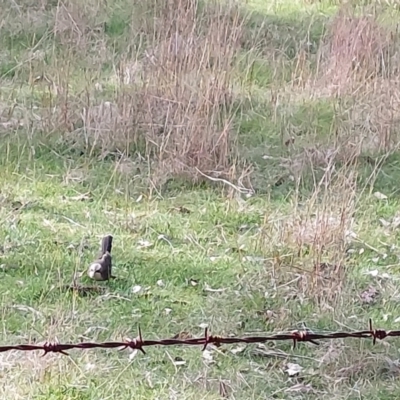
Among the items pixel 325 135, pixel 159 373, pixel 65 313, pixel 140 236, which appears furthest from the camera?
pixel 325 135

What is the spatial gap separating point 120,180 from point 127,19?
2574 millimetres

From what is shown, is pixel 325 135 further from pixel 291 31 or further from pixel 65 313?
pixel 65 313

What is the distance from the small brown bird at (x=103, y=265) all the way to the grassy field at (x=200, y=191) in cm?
5

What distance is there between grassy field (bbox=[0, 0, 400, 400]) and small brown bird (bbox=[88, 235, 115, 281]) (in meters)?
0.05

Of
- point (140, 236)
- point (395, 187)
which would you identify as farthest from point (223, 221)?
point (395, 187)

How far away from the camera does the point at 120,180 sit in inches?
197

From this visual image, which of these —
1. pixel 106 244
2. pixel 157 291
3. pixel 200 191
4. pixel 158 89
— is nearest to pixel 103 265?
pixel 106 244

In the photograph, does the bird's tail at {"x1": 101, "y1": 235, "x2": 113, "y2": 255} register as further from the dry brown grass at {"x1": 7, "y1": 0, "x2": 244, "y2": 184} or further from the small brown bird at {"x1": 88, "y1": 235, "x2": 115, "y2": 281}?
the dry brown grass at {"x1": 7, "y1": 0, "x2": 244, "y2": 184}

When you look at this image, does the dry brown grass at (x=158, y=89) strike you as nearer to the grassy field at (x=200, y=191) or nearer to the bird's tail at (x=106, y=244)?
the grassy field at (x=200, y=191)

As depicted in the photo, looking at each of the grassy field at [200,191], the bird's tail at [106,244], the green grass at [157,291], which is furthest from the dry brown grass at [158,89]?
the bird's tail at [106,244]

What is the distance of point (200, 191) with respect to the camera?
500 cm

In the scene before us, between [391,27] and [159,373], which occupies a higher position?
[391,27]

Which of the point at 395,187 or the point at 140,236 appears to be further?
the point at 395,187

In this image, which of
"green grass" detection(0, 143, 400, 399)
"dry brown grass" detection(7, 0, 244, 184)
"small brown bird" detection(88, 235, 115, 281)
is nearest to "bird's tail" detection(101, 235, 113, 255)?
"small brown bird" detection(88, 235, 115, 281)
